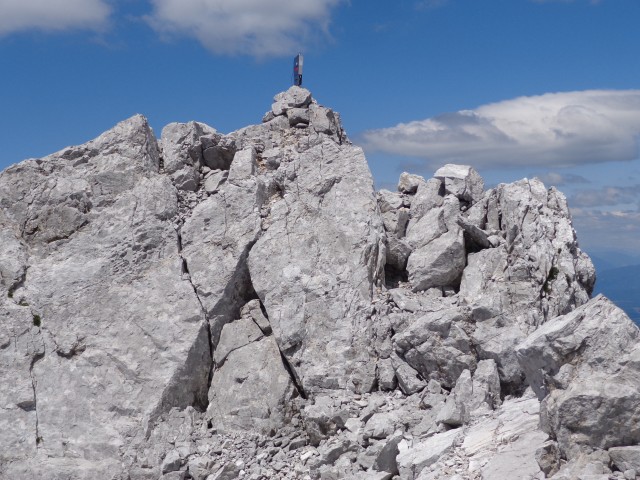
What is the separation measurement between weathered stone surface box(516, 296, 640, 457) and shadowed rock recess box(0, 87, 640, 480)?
3.28 m

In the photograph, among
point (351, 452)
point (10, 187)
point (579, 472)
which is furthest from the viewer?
point (10, 187)

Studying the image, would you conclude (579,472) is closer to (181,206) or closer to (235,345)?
(235,345)

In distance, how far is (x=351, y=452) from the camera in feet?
79.4

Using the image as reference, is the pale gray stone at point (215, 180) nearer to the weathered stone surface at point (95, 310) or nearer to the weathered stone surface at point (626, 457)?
the weathered stone surface at point (95, 310)

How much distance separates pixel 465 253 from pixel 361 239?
4.71 meters

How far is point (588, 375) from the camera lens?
18156mm

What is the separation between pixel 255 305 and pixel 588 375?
50.8 ft

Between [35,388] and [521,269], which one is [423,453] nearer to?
[521,269]

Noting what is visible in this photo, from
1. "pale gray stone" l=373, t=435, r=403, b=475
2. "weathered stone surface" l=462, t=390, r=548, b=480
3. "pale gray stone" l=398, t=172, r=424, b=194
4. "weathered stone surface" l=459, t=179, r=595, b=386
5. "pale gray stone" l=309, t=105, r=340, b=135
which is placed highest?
"pale gray stone" l=309, t=105, r=340, b=135

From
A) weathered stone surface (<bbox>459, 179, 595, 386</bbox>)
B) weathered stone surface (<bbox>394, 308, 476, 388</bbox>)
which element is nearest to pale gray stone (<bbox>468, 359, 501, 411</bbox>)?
weathered stone surface (<bbox>459, 179, 595, 386</bbox>)

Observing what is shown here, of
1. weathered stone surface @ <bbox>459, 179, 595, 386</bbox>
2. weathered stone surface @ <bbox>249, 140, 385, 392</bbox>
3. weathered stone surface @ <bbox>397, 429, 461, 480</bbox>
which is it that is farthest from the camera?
weathered stone surface @ <bbox>249, 140, 385, 392</bbox>

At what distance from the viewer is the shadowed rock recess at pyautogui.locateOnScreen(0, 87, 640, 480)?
Result: 2580 centimetres

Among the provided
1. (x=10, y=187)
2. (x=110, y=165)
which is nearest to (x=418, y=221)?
(x=110, y=165)

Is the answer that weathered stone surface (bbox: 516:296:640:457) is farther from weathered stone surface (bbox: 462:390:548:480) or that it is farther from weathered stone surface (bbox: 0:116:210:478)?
weathered stone surface (bbox: 0:116:210:478)
